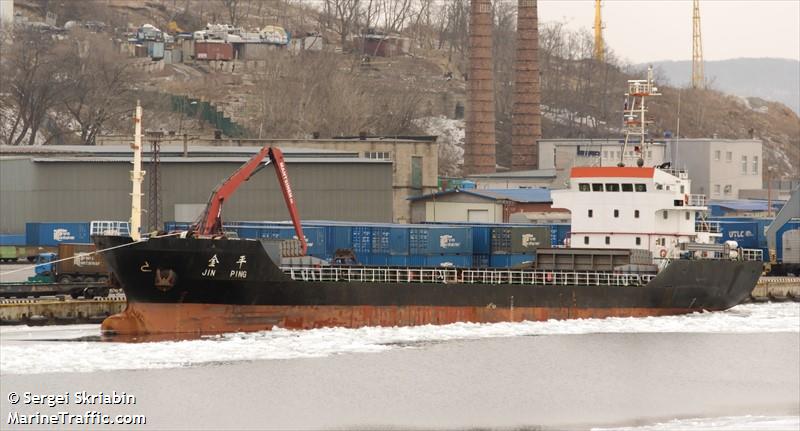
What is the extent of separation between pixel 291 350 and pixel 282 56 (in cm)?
9621

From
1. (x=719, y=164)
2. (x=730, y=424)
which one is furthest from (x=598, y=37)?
(x=730, y=424)

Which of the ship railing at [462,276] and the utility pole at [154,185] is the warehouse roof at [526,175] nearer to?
the utility pole at [154,185]

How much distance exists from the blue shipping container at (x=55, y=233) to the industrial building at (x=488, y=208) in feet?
64.1

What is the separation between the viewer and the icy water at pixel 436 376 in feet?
120

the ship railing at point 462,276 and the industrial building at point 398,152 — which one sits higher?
the industrial building at point 398,152

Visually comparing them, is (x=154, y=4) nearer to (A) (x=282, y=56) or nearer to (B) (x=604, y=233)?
(A) (x=282, y=56)

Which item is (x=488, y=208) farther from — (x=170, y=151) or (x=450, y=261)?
(x=450, y=261)

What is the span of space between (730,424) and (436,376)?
31.9 ft

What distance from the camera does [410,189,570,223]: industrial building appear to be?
246 feet

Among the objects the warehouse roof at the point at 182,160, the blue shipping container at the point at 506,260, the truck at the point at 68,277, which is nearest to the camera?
the truck at the point at 68,277

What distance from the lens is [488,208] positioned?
7600 centimetres

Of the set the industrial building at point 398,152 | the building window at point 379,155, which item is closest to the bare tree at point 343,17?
the industrial building at point 398,152

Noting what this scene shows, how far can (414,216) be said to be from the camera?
265 ft

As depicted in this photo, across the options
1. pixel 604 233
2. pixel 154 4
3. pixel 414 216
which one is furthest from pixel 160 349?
pixel 154 4
